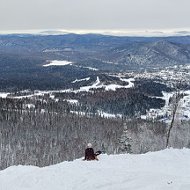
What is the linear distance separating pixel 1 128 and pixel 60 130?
23061 millimetres

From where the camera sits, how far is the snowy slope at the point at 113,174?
3034 centimetres

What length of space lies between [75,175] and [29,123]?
160426 millimetres

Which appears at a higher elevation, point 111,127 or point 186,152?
point 186,152

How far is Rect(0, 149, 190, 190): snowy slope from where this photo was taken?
30.3 metres

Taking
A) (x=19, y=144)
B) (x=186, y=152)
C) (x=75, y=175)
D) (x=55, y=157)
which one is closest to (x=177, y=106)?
(x=186, y=152)

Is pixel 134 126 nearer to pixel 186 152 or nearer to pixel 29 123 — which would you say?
pixel 29 123

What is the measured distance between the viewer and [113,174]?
34438 mm

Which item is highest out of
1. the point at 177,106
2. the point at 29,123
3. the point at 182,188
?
the point at 182,188

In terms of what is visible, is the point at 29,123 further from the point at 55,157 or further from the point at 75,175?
the point at 75,175

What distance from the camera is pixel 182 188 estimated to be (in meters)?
27.4

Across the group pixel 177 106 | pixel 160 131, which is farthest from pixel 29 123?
pixel 177 106

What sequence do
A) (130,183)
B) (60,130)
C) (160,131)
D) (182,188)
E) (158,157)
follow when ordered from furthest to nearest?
1. (60,130)
2. (160,131)
3. (158,157)
4. (130,183)
5. (182,188)

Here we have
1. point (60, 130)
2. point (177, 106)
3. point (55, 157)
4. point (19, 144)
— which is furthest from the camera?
point (60, 130)

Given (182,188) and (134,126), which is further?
(134,126)
